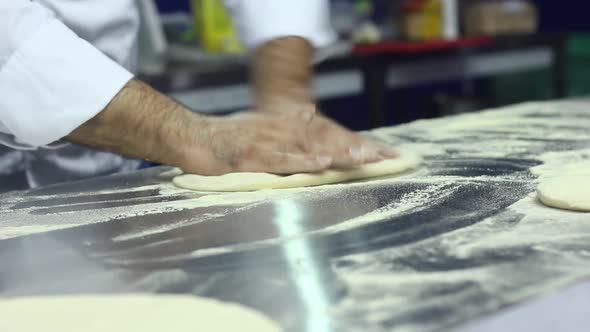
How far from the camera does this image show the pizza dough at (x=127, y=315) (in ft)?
1.79

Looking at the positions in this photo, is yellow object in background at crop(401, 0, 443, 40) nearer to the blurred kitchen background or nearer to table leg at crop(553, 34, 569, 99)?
the blurred kitchen background

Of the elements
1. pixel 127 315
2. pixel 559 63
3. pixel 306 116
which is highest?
pixel 559 63

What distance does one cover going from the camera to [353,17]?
3.73m

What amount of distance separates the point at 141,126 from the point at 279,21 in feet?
1.53

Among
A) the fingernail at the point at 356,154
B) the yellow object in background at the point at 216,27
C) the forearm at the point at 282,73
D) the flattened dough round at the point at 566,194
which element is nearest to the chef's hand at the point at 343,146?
the fingernail at the point at 356,154

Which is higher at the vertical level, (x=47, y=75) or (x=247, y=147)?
(x=47, y=75)

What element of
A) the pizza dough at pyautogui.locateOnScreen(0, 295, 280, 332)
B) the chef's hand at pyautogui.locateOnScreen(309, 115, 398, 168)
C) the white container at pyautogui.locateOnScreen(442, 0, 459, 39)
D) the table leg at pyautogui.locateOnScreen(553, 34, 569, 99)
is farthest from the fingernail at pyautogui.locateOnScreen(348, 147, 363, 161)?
the table leg at pyautogui.locateOnScreen(553, 34, 569, 99)

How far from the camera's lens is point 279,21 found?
1448mm

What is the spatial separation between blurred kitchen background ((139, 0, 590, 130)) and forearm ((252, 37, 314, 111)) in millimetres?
512

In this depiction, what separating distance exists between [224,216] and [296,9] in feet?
2.31

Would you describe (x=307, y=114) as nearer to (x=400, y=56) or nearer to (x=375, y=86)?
(x=375, y=86)

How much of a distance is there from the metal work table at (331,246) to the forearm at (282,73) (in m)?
0.30

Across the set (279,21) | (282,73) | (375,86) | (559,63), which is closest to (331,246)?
(282,73)

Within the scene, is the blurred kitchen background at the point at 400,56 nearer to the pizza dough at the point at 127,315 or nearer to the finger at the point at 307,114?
the finger at the point at 307,114
